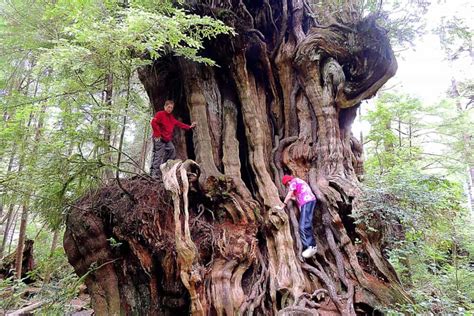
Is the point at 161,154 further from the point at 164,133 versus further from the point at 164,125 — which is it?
the point at 164,125

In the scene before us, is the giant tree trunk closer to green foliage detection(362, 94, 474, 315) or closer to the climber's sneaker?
the climber's sneaker

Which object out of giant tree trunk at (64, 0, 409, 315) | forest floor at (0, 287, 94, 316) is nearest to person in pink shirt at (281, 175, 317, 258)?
giant tree trunk at (64, 0, 409, 315)

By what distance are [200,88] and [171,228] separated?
7.29ft

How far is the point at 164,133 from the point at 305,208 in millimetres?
2292

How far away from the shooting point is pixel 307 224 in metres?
3.76

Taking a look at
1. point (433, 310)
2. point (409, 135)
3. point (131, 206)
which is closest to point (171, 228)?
point (131, 206)

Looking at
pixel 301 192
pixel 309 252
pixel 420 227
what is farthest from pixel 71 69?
pixel 420 227

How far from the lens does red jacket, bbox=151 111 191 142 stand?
446 cm

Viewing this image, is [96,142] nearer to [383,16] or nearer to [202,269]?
[202,269]

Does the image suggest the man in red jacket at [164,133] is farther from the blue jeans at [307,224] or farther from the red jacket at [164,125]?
the blue jeans at [307,224]

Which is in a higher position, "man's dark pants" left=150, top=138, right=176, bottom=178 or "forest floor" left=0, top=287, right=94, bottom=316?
"man's dark pants" left=150, top=138, right=176, bottom=178

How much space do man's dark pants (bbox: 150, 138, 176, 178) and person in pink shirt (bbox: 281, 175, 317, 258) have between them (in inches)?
76.1

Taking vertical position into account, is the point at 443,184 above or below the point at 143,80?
below

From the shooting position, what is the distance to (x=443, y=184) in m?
3.65
